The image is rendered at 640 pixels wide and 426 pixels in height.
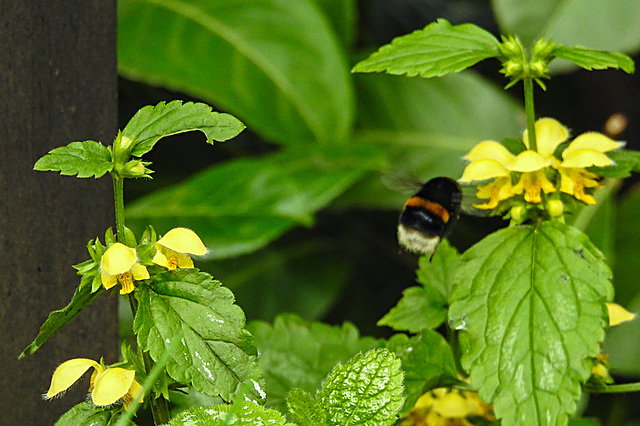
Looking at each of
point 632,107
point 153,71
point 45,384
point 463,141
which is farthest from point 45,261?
point 632,107

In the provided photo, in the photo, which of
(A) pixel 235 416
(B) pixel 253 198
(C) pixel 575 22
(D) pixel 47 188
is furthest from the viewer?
(C) pixel 575 22

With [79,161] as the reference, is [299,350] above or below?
below

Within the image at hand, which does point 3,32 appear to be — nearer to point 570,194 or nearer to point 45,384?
point 45,384

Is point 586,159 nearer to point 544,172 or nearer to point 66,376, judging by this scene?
point 544,172

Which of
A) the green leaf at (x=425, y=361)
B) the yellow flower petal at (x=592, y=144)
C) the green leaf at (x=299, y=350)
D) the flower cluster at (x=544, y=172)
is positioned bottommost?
the green leaf at (x=299, y=350)

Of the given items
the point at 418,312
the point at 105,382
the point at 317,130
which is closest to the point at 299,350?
the point at 418,312

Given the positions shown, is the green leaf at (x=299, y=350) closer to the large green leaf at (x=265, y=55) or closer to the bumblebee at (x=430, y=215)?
the bumblebee at (x=430, y=215)

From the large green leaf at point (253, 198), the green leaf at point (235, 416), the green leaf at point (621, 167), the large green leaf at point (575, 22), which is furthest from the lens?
the large green leaf at point (575, 22)

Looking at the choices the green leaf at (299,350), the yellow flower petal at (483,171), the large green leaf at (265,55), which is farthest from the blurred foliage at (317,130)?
the yellow flower petal at (483,171)
